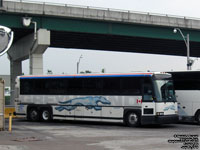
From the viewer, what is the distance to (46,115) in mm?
25547

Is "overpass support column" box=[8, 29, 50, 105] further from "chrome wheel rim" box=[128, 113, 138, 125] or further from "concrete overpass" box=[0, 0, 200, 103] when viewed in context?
"chrome wheel rim" box=[128, 113, 138, 125]

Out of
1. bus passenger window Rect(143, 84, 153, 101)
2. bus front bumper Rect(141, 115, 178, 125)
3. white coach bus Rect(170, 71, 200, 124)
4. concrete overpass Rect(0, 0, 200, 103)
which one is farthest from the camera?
concrete overpass Rect(0, 0, 200, 103)

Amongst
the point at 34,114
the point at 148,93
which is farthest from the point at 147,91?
the point at 34,114

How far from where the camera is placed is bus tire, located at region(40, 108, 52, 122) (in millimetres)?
25328

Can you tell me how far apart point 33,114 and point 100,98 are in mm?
5435

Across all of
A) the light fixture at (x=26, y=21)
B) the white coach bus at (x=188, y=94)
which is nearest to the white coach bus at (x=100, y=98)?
the white coach bus at (x=188, y=94)

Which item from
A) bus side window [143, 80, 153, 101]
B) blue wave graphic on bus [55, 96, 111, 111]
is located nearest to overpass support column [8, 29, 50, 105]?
blue wave graphic on bus [55, 96, 111, 111]

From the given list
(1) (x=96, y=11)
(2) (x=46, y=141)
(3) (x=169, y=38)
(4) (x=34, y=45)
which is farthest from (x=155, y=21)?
(2) (x=46, y=141)

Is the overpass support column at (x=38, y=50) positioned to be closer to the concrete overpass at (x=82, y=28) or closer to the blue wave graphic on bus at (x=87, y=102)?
the concrete overpass at (x=82, y=28)

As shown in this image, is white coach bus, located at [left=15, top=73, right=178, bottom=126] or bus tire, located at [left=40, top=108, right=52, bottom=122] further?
bus tire, located at [left=40, top=108, right=52, bottom=122]

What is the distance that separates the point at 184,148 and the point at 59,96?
1300 cm

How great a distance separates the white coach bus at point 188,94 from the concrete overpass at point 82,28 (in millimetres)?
16160

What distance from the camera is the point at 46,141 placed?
48.9 feet

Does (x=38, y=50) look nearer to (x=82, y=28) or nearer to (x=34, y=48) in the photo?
(x=34, y=48)
